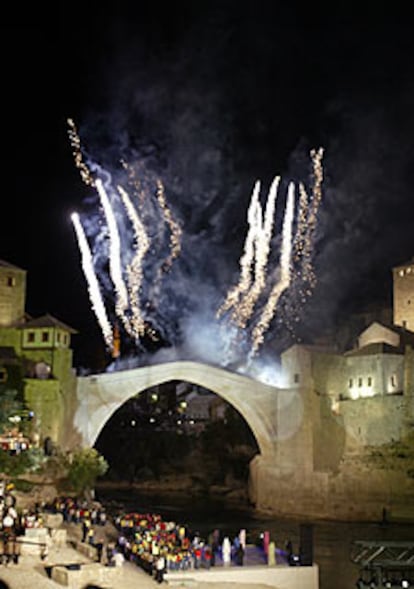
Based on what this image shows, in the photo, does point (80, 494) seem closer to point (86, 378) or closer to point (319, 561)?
point (86, 378)

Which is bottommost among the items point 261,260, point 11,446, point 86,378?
point 11,446

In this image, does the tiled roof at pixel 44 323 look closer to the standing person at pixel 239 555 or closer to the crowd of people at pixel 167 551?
the crowd of people at pixel 167 551

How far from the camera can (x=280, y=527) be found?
45.4 m

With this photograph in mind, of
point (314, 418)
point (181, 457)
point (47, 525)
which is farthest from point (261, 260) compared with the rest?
point (181, 457)

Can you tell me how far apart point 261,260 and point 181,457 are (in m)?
32.2

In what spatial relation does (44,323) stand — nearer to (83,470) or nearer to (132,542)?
(83,470)

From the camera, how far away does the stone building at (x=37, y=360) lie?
43.8 metres

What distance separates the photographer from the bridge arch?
48281mm

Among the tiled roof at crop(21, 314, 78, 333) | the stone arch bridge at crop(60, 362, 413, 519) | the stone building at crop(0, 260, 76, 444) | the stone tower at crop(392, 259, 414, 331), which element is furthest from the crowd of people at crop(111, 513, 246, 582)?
the stone tower at crop(392, 259, 414, 331)

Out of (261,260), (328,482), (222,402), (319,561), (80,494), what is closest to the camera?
(319,561)

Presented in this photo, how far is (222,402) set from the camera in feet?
Result: 274

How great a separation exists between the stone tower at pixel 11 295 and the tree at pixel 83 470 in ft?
28.6

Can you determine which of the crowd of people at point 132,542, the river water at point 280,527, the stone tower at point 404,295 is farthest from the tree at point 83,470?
the stone tower at point 404,295

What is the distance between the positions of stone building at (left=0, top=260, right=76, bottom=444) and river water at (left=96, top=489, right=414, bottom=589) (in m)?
7.14
